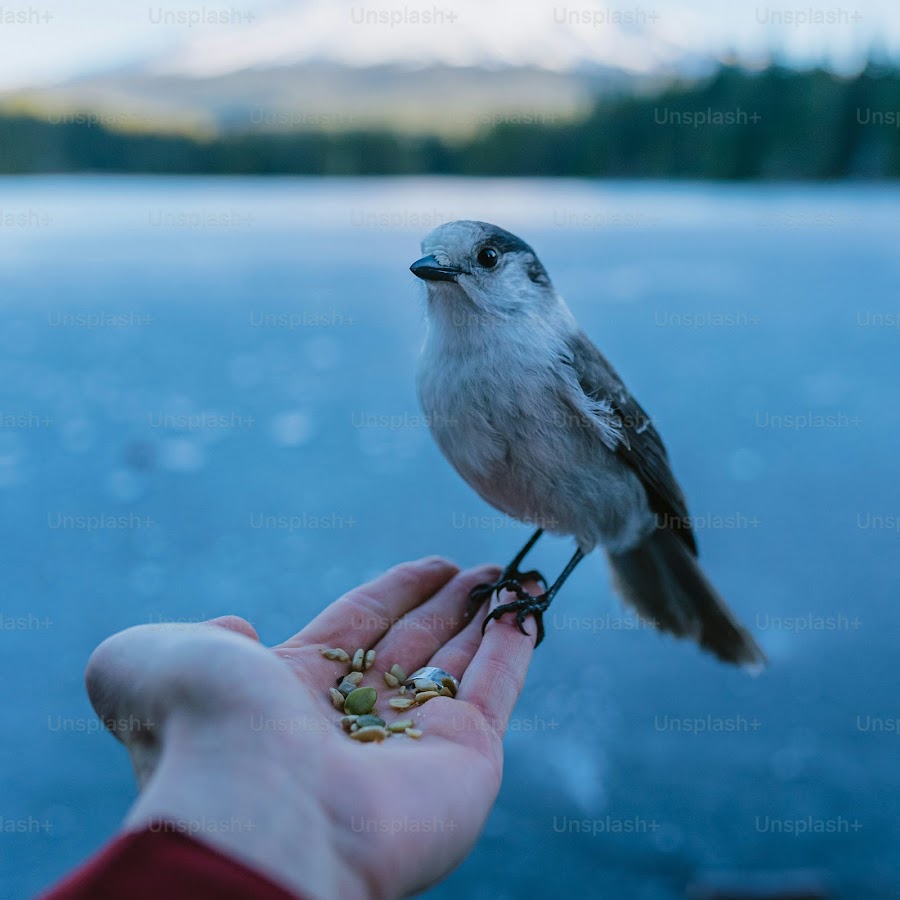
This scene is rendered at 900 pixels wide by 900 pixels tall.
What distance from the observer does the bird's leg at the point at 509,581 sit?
2.31 m

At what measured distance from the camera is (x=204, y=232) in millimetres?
3932

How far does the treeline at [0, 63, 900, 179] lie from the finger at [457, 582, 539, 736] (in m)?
2.06

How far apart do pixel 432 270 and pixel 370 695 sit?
0.93m

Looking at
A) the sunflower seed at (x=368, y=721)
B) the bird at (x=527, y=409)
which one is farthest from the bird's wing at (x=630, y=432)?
the sunflower seed at (x=368, y=721)

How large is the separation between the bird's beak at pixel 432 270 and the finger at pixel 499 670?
0.88 metres

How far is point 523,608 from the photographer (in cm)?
219

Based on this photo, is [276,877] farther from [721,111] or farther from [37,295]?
[721,111]

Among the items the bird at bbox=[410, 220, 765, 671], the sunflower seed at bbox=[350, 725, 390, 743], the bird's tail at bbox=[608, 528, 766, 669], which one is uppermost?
the bird at bbox=[410, 220, 765, 671]

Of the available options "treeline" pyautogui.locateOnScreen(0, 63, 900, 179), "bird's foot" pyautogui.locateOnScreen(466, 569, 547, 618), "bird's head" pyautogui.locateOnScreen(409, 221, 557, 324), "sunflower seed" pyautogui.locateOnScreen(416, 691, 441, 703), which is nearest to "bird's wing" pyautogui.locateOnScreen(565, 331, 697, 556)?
"bird's head" pyautogui.locateOnScreen(409, 221, 557, 324)

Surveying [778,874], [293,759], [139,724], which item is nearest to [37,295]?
[139,724]

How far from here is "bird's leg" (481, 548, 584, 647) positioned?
2158mm

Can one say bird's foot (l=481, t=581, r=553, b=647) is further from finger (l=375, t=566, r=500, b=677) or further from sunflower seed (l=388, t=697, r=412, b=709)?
sunflower seed (l=388, t=697, r=412, b=709)

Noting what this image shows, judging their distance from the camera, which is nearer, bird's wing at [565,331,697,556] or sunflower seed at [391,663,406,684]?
sunflower seed at [391,663,406,684]

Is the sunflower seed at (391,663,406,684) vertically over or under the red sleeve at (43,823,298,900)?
under
